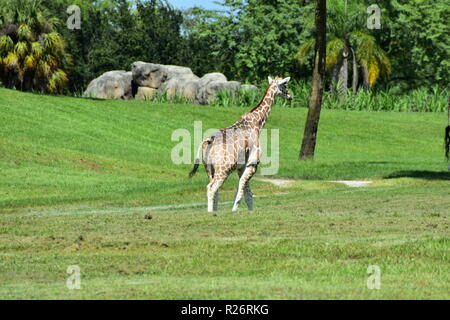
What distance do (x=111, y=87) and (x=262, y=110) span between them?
4845 cm

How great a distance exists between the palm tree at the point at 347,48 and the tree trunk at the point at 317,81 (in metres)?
26.2

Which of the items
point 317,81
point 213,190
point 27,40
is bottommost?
point 213,190

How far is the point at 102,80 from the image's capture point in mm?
68500

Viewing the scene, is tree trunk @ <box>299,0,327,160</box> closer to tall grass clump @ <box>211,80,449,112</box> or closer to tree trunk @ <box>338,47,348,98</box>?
tall grass clump @ <box>211,80,449,112</box>

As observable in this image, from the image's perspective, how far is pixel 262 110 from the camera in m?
21.2

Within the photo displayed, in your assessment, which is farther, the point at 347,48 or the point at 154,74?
the point at 347,48

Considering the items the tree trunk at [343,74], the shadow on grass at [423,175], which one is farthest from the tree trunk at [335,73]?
the shadow on grass at [423,175]

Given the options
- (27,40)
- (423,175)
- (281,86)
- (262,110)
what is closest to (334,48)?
(27,40)

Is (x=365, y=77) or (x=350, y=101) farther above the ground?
(x=365, y=77)

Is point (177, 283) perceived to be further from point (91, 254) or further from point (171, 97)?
point (171, 97)

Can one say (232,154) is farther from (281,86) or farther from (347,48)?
(347,48)

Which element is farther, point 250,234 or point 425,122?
point 425,122
